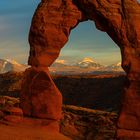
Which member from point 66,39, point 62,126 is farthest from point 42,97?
point 62,126

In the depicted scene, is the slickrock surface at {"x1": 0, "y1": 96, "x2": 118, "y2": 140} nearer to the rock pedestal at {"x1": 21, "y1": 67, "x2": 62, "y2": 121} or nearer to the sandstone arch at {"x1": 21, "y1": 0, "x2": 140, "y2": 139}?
the rock pedestal at {"x1": 21, "y1": 67, "x2": 62, "y2": 121}

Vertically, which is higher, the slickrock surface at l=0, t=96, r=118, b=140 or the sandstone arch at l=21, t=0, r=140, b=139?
the sandstone arch at l=21, t=0, r=140, b=139

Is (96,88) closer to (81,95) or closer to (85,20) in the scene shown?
(81,95)

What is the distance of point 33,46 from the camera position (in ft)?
95.1

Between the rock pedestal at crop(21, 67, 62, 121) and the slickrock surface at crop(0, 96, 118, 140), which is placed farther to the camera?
the rock pedestal at crop(21, 67, 62, 121)

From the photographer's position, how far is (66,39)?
1130 inches

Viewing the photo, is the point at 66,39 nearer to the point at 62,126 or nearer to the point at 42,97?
the point at 42,97

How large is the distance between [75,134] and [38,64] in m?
11.2

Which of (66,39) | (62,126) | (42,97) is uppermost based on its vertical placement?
(66,39)

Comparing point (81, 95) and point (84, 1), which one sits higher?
point (84, 1)

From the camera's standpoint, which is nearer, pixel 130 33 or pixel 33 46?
pixel 130 33

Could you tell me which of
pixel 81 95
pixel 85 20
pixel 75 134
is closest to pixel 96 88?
pixel 81 95

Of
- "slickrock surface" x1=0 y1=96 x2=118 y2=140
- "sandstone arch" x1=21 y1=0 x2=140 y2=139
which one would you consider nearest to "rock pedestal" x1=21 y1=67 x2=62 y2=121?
"sandstone arch" x1=21 y1=0 x2=140 y2=139

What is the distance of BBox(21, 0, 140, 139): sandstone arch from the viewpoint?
26172 mm
